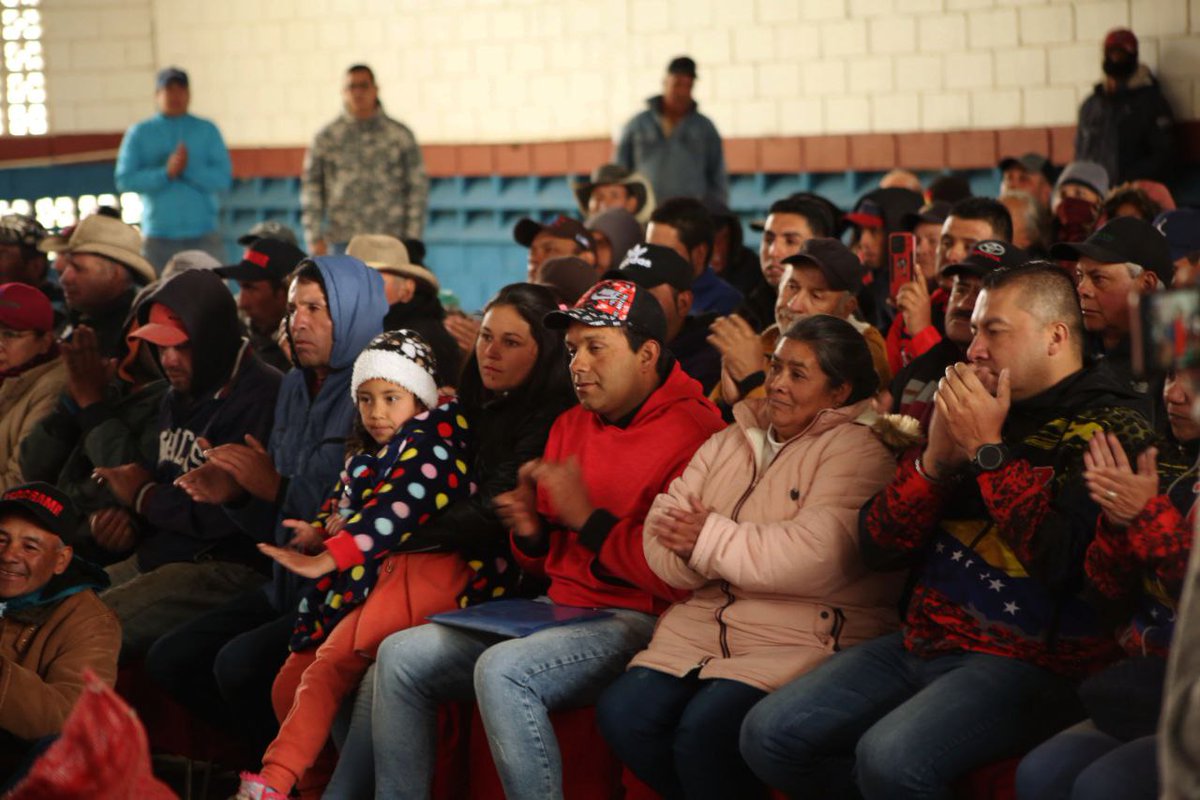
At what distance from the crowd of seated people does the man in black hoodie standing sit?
12 millimetres

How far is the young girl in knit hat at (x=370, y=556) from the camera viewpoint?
381 cm

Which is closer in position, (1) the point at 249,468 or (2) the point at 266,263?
(1) the point at 249,468

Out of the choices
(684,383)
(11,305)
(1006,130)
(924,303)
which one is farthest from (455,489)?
(1006,130)

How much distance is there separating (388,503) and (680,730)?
99 cm

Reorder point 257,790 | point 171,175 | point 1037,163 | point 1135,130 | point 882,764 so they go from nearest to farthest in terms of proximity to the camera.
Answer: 1. point 882,764
2. point 257,790
3. point 1135,130
4. point 1037,163
5. point 171,175

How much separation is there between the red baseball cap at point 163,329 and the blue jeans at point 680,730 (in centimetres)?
203

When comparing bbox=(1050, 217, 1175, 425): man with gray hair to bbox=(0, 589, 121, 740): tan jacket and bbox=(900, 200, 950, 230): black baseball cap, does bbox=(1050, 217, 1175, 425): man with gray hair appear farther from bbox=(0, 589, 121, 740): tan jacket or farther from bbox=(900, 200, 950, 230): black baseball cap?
bbox=(0, 589, 121, 740): tan jacket

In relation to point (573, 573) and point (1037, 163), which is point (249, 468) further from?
point (1037, 163)

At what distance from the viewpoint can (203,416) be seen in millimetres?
4828

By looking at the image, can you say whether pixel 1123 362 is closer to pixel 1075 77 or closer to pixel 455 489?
pixel 455 489

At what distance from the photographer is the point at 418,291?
5512 millimetres

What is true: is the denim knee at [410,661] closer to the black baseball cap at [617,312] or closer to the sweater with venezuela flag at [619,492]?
the sweater with venezuela flag at [619,492]

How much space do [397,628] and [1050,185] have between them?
5888mm

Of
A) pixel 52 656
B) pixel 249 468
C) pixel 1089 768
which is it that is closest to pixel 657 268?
pixel 249 468
